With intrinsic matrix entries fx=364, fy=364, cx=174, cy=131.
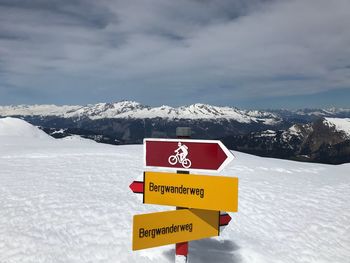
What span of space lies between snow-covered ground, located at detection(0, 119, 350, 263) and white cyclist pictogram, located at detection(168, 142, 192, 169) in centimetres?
372

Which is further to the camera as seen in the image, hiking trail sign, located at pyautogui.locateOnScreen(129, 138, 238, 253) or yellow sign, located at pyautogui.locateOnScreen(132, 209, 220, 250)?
hiking trail sign, located at pyautogui.locateOnScreen(129, 138, 238, 253)

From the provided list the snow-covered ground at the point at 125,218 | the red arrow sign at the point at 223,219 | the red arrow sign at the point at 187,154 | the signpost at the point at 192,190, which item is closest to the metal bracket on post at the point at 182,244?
the red arrow sign at the point at 187,154

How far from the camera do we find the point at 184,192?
7352 millimetres

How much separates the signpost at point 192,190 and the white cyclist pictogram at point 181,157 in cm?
24

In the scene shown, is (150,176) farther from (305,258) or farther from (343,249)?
(343,249)

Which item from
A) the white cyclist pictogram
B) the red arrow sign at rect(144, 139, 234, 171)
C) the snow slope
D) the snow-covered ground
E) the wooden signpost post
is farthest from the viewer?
the snow slope

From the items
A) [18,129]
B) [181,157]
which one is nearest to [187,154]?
[181,157]

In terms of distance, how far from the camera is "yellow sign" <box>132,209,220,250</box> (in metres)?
6.85

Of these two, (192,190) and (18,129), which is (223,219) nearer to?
(192,190)

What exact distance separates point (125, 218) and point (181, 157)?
5.84 metres

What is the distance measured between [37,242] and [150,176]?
4638 millimetres

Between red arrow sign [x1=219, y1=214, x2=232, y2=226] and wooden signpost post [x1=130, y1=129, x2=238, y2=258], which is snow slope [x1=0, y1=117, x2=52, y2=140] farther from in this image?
red arrow sign [x1=219, y1=214, x2=232, y2=226]

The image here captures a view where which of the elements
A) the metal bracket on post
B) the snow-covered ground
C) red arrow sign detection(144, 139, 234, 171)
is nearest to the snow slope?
the snow-covered ground

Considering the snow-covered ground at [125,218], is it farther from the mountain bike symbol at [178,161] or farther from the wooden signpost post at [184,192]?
the mountain bike symbol at [178,161]
